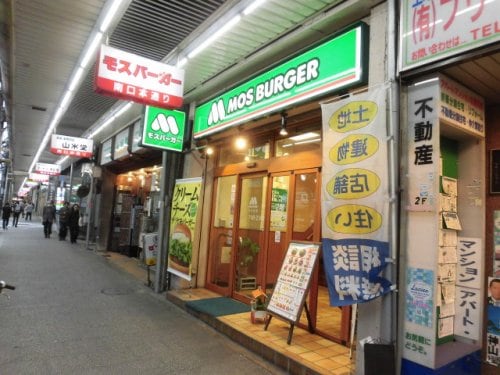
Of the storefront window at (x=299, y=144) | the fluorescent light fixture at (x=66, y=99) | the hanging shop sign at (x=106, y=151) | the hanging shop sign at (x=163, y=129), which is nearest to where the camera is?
the storefront window at (x=299, y=144)

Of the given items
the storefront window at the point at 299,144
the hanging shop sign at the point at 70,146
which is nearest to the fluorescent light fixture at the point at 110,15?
the storefront window at the point at 299,144

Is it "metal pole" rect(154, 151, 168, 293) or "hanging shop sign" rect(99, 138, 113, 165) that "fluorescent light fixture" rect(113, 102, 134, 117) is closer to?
"hanging shop sign" rect(99, 138, 113, 165)

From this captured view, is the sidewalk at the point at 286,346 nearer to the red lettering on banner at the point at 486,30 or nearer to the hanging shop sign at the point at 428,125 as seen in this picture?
the hanging shop sign at the point at 428,125

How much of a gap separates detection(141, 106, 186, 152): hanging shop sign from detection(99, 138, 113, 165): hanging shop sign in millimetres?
6503

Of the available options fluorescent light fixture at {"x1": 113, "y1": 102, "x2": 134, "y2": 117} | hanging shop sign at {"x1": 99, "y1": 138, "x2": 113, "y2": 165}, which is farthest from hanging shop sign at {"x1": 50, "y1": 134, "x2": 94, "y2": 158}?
fluorescent light fixture at {"x1": 113, "y1": 102, "x2": 134, "y2": 117}

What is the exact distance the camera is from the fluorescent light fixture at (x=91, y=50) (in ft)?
20.6

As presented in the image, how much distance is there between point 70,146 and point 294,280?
41.2 feet

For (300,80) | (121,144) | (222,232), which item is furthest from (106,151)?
(300,80)

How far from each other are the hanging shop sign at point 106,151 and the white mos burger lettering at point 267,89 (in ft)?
26.0

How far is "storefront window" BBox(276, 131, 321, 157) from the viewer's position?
18.6 feet

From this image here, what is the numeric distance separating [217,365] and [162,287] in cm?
382

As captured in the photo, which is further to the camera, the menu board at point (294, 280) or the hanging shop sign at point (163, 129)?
the hanging shop sign at point (163, 129)

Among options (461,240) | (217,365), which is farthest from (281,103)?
(217,365)

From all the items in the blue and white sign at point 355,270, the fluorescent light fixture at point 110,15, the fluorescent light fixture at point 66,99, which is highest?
the fluorescent light fixture at point 66,99
